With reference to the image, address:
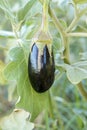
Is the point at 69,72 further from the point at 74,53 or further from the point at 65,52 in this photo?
the point at 74,53

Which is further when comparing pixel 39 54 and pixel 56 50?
pixel 56 50

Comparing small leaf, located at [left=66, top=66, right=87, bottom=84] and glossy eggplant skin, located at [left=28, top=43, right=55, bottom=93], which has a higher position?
glossy eggplant skin, located at [left=28, top=43, right=55, bottom=93]

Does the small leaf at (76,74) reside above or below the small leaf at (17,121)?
above

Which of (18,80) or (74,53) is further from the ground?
(18,80)

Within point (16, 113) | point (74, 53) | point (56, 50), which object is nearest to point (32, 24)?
point (56, 50)
